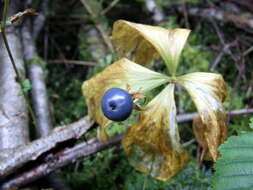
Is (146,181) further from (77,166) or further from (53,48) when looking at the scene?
(53,48)

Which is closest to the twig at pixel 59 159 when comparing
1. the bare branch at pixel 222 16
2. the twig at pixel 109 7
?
the twig at pixel 109 7

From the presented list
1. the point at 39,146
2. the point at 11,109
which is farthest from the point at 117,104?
the point at 11,109

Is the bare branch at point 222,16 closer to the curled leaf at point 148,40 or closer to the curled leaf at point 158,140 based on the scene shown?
the curled leaf at point 148,40

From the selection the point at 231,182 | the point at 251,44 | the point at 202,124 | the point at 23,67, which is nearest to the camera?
the point at 231,182

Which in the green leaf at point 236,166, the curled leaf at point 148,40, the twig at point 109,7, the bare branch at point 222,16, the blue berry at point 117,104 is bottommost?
the green leaf at point 236,166

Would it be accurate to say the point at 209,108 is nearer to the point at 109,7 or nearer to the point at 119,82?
the point at 119,82

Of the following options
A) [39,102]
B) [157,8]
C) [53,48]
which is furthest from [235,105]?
[53,48]

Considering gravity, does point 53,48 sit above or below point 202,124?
above
